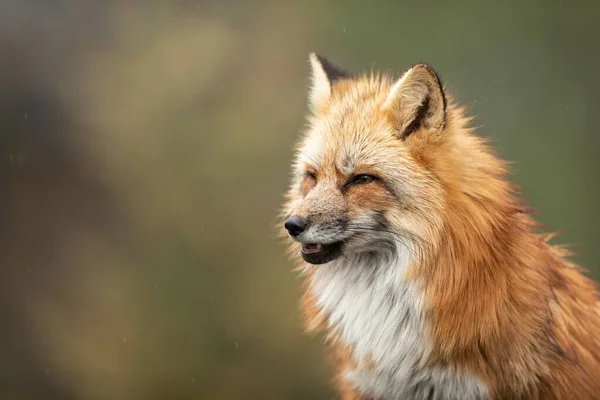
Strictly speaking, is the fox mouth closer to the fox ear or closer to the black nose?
the black nose

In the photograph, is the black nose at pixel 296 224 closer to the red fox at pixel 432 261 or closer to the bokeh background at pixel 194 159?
the red fox at pixel 432 261

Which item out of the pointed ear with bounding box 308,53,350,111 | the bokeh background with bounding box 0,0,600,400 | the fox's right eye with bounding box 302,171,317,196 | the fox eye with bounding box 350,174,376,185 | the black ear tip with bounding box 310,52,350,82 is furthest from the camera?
the bokeh background with bounding box 0,0,600,400

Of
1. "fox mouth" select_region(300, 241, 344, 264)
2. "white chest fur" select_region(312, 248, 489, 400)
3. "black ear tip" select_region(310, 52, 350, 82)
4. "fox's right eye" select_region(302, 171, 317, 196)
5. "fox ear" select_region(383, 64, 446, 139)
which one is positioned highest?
"black ear tip" select_region(310, 52, 350, 82)

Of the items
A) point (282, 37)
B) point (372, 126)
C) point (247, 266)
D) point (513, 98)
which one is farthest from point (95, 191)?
point (372, 126)

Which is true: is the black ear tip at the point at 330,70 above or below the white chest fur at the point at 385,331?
above

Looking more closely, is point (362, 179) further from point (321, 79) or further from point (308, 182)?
point (321, 79)

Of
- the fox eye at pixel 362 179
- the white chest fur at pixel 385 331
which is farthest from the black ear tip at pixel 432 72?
the white chest fur at pixel 385 331

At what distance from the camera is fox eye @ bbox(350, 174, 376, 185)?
354cm

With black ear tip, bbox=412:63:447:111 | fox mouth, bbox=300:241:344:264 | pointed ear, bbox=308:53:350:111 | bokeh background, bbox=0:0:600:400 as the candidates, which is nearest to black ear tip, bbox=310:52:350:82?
pointed ear, bbox=308:53:350:111

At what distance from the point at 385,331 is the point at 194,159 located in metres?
5.38

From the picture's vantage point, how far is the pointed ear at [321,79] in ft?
13.5

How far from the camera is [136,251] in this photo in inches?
333

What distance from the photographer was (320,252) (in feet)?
11.8

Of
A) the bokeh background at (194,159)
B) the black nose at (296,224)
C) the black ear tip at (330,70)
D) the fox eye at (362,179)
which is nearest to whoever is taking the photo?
the black nose at (296,224)
